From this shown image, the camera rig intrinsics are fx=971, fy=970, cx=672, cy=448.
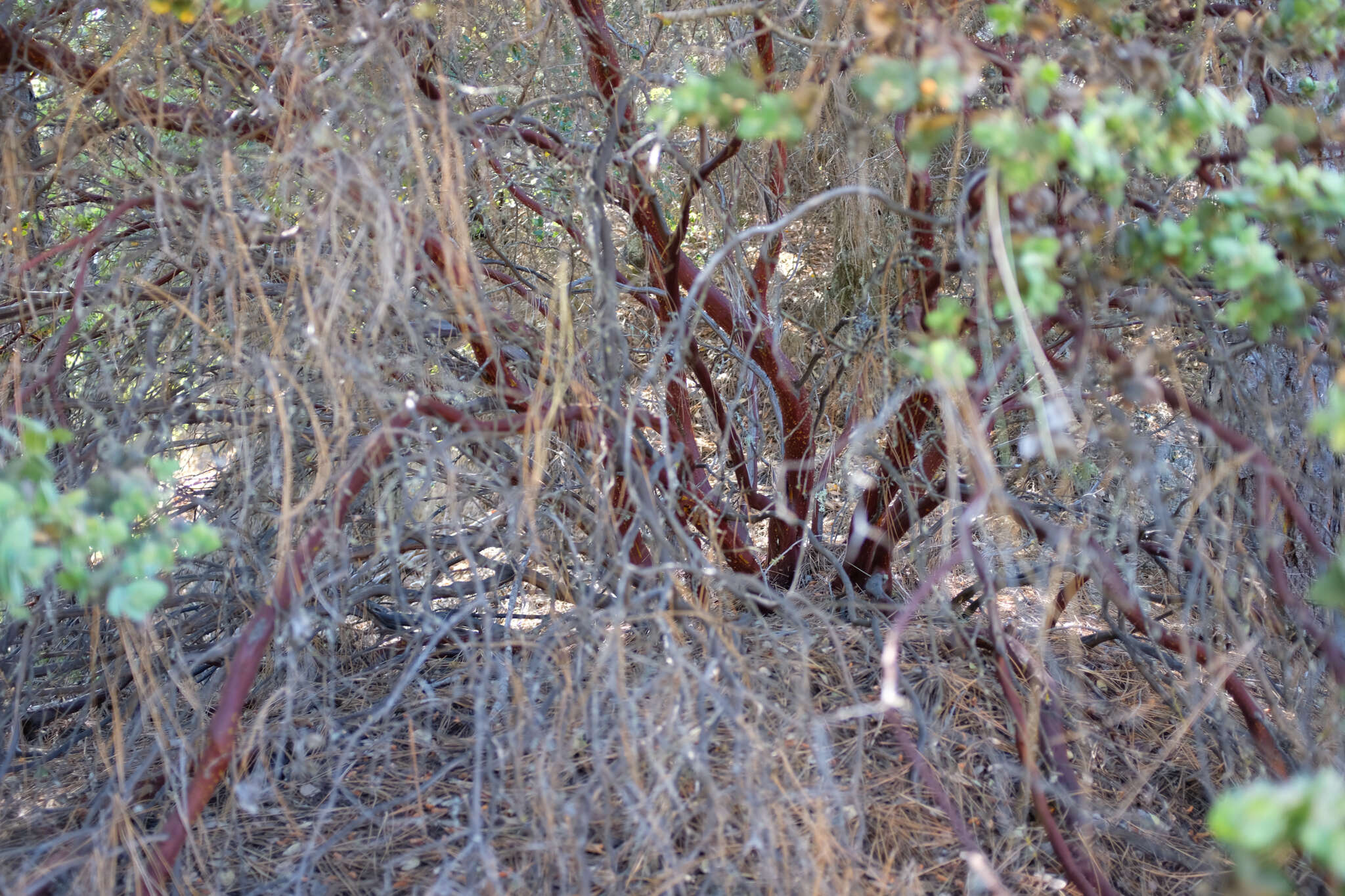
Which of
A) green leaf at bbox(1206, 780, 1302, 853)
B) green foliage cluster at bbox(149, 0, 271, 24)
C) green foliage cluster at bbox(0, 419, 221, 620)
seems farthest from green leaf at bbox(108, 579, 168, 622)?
green leaf at bbox(1206, 780, 1302, 853)

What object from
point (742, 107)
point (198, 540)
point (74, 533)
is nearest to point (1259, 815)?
point (742, 107)

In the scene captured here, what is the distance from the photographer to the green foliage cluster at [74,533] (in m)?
1.28

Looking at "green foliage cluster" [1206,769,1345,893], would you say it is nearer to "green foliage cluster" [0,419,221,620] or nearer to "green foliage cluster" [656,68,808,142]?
"green foliage cluster" [656,68,808,142]

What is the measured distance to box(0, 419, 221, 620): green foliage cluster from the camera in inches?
50.4

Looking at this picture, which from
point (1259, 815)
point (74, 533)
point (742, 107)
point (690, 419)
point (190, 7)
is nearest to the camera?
point (1259, 815)

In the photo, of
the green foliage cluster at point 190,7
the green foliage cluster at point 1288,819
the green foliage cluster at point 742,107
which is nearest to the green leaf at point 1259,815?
the green foliage cluster at point 1288,819

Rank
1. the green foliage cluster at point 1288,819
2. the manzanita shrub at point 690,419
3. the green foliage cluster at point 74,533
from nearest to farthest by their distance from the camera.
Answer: the green foliage cluster at point 1288,819 → the green foliage cluster at point 74,533 → the manzanita shrub at point 690,419

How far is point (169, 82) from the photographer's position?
267 centimetres

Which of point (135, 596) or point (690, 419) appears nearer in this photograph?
point (135, 596)

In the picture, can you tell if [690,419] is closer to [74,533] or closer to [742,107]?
[742,107]

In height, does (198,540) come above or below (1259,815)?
below

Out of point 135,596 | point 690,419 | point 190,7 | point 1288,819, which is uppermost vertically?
point 190,7

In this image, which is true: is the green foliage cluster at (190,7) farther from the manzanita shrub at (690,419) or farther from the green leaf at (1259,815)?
the green leaf at (1259,815)

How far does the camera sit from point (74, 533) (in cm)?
134
